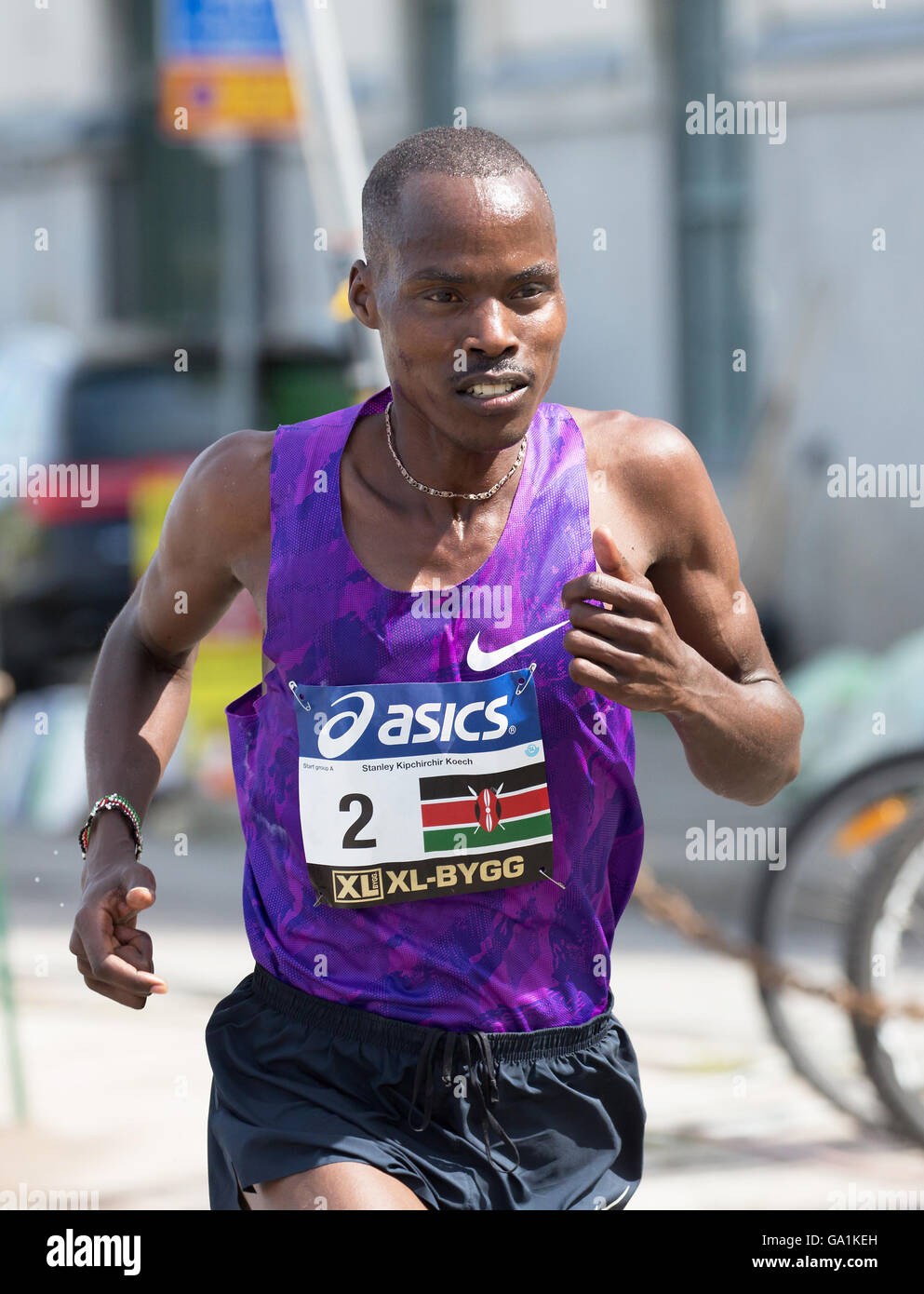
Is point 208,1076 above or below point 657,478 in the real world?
below

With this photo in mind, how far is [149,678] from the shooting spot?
2.47m

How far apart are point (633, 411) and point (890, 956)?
23.3ft

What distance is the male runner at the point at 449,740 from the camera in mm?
2029

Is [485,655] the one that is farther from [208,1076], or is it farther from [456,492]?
[208,1076]

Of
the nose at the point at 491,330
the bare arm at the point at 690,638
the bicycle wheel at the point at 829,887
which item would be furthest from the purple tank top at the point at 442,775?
the bicycle wheel at the point at 829,887

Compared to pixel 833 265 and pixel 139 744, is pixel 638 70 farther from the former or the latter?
pixel 139 744

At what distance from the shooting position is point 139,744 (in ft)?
7.96

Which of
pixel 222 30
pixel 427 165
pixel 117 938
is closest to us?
pixel 427 165

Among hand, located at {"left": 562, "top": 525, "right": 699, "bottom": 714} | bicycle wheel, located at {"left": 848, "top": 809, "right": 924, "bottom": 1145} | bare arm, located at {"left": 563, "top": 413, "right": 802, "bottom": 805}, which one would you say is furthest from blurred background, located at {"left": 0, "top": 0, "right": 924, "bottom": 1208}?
hand, located at {"left": 562, "top": 525, "right": 699, "bottom": 714}

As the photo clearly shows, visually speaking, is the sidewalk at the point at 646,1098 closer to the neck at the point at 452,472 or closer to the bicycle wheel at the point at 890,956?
the bicycle wheel at the point at 890,956

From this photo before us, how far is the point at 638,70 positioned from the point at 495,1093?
9454 mm

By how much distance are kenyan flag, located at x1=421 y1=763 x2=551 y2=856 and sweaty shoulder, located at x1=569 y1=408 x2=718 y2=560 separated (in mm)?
350

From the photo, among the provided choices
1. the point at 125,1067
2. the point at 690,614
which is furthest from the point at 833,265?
the point at 690,614

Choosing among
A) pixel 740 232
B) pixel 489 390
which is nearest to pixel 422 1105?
pixel 489 390
